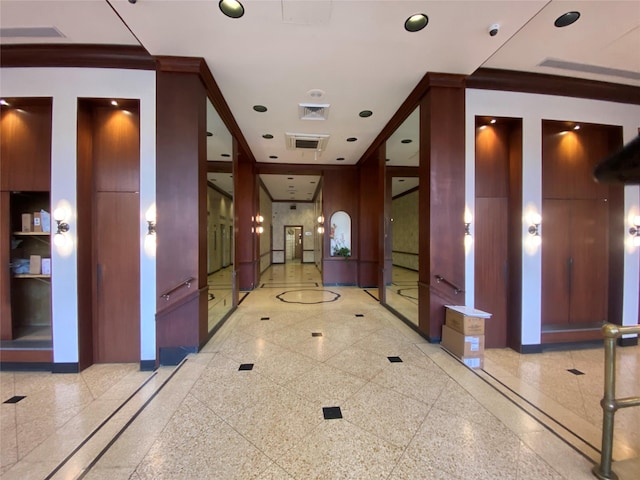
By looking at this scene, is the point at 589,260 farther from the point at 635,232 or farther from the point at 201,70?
the point at 201,70

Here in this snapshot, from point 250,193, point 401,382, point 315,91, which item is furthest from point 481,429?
point 250,193

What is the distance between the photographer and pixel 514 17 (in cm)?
273

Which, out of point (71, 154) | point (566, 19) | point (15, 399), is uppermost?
point (566, 19)

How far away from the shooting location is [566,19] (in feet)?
9.58

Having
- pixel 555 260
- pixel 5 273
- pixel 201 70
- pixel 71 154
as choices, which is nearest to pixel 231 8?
pixel 201 70

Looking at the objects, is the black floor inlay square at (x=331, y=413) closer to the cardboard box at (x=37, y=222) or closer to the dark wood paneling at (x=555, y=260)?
the dark wood paneling at (x=555, y=260)

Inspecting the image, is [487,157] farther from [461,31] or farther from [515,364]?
[515,364]

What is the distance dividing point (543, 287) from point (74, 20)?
7.41 m

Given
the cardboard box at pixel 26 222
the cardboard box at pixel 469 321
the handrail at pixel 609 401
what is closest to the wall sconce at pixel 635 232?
the cardboard box at pixel 469 321

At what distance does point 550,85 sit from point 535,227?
2.20 meters

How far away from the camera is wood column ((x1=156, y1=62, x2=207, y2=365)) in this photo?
342 centimetres

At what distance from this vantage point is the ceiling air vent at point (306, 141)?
19.6ft

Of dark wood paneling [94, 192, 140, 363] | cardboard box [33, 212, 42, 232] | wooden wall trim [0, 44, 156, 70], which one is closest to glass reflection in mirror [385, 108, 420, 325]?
wooden wall trim [0, 44, 156, 70]

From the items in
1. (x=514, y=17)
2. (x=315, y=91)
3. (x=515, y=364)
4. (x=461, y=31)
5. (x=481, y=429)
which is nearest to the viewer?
(x=481, y=429)
